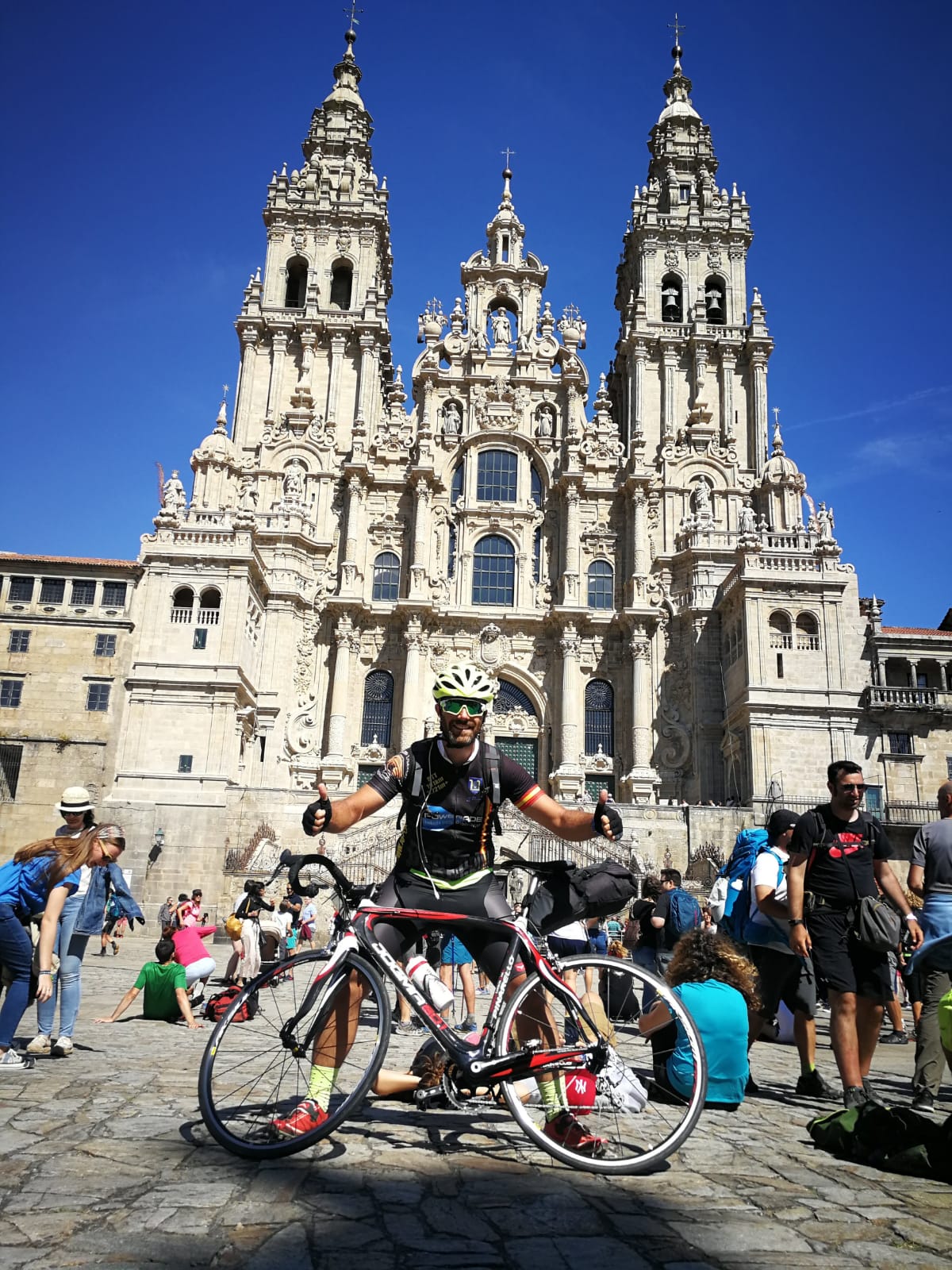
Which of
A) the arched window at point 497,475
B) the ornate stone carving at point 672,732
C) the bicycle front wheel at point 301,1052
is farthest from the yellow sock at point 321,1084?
the arched window at point 497,475

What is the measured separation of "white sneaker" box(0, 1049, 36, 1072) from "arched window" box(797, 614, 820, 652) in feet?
97.3

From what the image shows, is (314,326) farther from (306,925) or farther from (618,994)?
Result: (618,994)

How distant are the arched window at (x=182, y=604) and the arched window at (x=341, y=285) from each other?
17.0 m

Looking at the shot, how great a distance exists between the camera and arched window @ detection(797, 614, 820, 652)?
32.8m

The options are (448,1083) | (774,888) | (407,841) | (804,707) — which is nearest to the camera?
(448,1083)

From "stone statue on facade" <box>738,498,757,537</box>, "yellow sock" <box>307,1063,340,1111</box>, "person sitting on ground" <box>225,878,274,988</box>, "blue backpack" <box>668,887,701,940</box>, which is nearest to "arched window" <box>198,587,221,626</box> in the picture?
"stone statue on facade" <box>738,498,757,537</box>

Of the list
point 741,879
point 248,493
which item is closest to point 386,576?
point 248,493

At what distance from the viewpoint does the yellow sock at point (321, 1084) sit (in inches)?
181

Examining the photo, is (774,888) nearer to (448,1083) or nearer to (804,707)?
(448,1083)

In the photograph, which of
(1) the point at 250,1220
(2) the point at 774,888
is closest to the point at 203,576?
(2) the point at 774,888

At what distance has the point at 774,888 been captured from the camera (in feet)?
24.1

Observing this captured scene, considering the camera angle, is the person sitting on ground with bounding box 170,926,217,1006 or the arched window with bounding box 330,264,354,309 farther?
the arched window with bounding box 330,264,354,309

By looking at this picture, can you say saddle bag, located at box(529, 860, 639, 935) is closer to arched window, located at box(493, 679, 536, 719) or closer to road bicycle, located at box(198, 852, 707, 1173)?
road bicycle, located at box(198, 852, 707, 1173)

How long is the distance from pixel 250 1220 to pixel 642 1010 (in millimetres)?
2658
